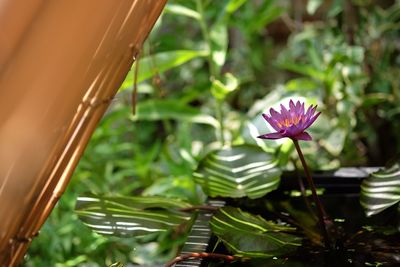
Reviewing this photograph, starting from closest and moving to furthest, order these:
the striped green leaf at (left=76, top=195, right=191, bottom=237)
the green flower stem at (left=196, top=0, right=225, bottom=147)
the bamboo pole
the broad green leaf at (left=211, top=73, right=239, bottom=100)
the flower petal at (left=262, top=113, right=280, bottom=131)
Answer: the bamboo pole → the flower petal at (left=262, top=113, right=280, bottom=131) → the striped green leaf at (left=76, top=195, right=191, bottom=237) → the broad green leaf at (left=211, top=73, right=239, bottom=100) → the green flower stem at (left=196, top=0, right=225, bottom=147)

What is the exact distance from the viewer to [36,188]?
510 mm

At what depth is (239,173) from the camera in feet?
2.45

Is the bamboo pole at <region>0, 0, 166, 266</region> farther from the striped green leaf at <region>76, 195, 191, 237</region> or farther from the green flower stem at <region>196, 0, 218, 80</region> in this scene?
the green flower stem at <region>196, 0, 218, 80</region>

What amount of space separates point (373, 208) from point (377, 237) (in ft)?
0.11

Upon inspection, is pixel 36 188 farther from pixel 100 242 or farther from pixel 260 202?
pixel 100 242

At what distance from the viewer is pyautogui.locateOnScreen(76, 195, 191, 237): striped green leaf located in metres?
0.67

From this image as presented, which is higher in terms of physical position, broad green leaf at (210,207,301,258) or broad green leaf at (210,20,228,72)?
broad green leaf at (210,20,228,72)

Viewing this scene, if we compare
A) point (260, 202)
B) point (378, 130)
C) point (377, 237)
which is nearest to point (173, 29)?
point (378, 130)

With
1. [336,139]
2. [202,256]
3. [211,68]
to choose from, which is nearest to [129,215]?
[202,256]

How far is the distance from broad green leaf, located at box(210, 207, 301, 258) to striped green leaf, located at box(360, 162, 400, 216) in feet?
0.30

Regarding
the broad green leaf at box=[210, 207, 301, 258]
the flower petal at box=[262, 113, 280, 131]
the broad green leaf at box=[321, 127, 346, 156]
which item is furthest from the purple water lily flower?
the broad green leaf at box=[321, 127, 346, 156]

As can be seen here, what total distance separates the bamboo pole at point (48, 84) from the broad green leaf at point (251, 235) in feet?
0.58

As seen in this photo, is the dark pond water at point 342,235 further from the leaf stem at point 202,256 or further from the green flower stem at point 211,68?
the green flower stem at point 211,68

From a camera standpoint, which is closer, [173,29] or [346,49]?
[346,49]
